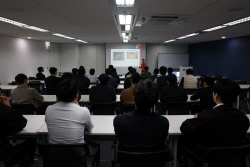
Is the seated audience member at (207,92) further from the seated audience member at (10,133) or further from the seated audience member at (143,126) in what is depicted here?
the seated audience member at (10,133)

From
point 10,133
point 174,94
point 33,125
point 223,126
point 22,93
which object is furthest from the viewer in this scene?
point 174,94

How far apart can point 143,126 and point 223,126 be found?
685 millimetres

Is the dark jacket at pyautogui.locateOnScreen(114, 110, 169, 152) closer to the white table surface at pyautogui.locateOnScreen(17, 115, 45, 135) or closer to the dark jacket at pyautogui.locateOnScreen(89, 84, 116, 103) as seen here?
the white table surface at pyautogui.locateOnScreen(17, 115, 45, 135)

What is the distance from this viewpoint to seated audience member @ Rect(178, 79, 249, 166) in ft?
4.81

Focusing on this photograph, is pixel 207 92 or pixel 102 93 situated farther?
pixel 102 93

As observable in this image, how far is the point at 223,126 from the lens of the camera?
1.46 metres

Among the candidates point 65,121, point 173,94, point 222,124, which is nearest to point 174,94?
point 173,94

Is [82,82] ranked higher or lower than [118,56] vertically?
lower

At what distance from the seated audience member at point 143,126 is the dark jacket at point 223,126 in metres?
0.38

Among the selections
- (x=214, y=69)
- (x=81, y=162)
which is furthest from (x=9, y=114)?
(x=214, y=69)

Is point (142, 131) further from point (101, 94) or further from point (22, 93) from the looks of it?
point (22, 93)

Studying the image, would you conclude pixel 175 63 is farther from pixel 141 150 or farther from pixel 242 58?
pixel 141 150

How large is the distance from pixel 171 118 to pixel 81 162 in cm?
128

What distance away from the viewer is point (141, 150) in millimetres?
1344
